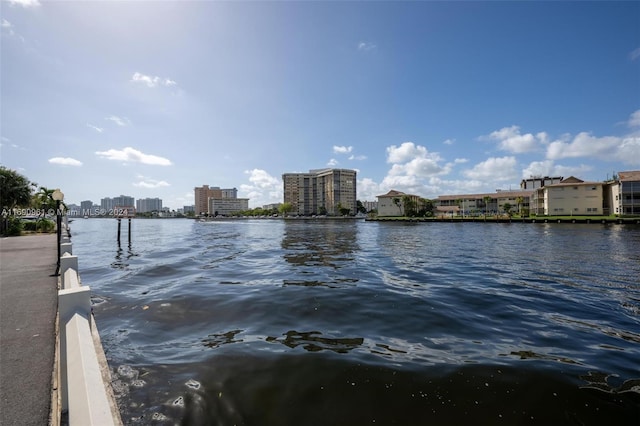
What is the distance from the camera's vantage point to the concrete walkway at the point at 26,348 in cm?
340

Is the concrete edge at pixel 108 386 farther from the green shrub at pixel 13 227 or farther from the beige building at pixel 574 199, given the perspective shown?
the beige building at pixel 574 199

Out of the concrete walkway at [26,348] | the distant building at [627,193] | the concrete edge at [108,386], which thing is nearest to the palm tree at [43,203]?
the concrete walkway at [26,348]

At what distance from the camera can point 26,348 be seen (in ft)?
15.9

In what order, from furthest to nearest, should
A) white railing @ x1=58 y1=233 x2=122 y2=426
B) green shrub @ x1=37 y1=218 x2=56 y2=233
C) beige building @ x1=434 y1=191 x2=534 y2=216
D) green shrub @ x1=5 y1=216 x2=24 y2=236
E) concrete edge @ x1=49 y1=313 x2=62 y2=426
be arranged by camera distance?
beige building @ x1=434 y1=191 x2=534 y2=216 < green shrub @ x1=37 y1=218 x2=56 y2=233 < green shrub @ x1=5 y1=216 x2=24 y2=236 < concrete edge @ x1=49 y1=313 x2=62 y2=426 < white railing @ x1=58 y1=233 x2=122 y2=426

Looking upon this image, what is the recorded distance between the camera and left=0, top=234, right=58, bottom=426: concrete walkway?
11.2ft

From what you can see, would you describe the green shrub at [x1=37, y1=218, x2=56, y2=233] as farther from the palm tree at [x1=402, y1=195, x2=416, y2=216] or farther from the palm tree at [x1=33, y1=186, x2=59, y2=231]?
the palm tree at [x1=402, y1=195, x2=416, y2=216]

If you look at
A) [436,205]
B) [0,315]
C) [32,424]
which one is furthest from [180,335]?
[436,205]

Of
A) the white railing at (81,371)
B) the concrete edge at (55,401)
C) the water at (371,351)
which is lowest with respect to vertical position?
the water at (371,351)

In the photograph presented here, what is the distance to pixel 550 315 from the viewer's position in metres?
7.77

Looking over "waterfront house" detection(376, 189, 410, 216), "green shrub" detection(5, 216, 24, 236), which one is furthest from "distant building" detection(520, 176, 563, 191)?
"green shrub" detection(5, 216, 24, 236)

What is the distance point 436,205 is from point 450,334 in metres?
137

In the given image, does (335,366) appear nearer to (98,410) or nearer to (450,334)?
(450,334)

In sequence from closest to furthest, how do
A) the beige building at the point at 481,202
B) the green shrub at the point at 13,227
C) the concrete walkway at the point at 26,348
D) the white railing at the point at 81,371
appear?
the white railing at the point at 81,371 → the concrete walkway at the point at 26,348 → the green shrub at the point at 13,227 → the beige building at the point at 481,202

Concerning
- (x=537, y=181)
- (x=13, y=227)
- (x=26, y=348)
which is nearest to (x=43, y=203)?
(x=13, y=227)
